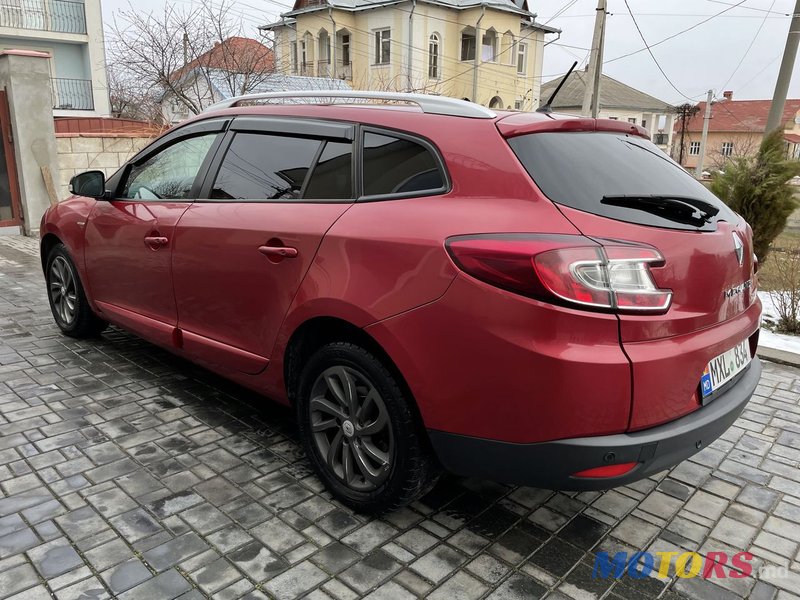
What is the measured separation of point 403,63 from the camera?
35.6 metres

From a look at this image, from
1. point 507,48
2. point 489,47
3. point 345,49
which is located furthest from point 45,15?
point 507,48

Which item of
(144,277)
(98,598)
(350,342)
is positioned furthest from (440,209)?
(144,277)

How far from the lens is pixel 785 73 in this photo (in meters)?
9.75

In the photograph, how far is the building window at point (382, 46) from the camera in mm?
36406

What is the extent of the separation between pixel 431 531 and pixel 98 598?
4.11 feet

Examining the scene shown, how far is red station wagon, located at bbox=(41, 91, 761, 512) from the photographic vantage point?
2059mm

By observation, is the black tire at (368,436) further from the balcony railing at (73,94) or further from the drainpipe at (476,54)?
the drainpipe at (476,54)

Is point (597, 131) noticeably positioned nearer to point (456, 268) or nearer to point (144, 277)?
point (456, 268)

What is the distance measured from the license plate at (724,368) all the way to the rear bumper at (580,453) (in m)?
0.08

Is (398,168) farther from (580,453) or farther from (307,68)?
(307,68)

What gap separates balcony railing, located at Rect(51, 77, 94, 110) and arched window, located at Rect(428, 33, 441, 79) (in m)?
18.9

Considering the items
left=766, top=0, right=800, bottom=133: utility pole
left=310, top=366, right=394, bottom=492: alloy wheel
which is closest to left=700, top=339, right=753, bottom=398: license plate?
left=310, top=366, right=394, bottom=492: alloy wheel

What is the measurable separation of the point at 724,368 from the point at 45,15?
27.8 metres

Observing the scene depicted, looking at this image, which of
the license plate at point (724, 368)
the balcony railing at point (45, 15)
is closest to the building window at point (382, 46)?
the balcony railing at point (45, 15)
